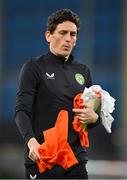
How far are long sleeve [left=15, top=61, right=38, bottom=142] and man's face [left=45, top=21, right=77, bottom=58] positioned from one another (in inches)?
8.2

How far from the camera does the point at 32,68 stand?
14.1ft

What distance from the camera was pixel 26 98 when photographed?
13.8 feet

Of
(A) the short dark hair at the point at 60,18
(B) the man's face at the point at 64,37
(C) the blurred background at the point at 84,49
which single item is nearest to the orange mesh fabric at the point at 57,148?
(B) the man's face at the point at 64,37

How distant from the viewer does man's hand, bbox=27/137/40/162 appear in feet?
13.1

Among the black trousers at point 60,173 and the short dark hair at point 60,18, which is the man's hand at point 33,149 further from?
the short dark hair at point 60,18

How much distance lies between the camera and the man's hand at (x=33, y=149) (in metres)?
3.99

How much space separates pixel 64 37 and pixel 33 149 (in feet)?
2.56

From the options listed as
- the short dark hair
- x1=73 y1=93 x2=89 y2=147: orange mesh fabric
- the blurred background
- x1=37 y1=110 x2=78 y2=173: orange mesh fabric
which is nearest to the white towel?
x1=73 y1=93 x2=89 y2=147: orange mesh fabric

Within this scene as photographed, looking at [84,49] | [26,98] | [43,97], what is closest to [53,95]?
[43,97]

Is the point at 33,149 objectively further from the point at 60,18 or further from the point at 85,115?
the point at 60,18

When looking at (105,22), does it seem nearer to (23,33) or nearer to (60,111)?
(23,33)

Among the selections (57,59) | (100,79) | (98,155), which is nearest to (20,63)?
(100,79)

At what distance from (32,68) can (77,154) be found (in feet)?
1.96

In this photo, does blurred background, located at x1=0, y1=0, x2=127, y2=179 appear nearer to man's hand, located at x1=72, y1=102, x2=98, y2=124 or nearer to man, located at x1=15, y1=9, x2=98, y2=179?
man, located at x1=15, y1=9, x2=98, y2=179
